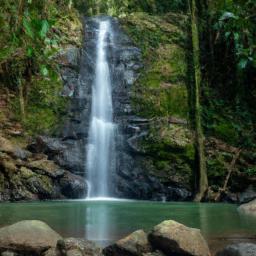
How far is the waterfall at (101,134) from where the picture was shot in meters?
15.9

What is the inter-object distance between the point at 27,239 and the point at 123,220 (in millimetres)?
3785

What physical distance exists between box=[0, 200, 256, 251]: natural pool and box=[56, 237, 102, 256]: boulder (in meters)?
1.18

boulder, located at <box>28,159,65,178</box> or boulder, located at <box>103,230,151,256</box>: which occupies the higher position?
boulder, located at <box>103,230,151,256</box>

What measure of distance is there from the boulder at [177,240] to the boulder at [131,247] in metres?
0.11

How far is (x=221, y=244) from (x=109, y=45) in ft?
45.8

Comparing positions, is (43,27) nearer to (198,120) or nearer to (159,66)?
(198,120)

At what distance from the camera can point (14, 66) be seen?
17.7 m

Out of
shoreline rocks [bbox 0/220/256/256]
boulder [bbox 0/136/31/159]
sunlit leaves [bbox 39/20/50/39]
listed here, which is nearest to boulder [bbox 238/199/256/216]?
shoreline rocks [bbox 0/220/256/256]

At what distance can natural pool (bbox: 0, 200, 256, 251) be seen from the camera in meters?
7.69

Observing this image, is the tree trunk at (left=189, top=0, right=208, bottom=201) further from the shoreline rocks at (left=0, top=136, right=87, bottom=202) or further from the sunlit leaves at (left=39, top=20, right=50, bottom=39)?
the sunlit leaves at (left=39, top=20, right=50, bottom=39)

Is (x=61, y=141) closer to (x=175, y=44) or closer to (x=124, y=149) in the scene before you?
(x=124, y=149)

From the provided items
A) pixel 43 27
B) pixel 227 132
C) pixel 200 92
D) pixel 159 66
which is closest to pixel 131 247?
pixel 43 27

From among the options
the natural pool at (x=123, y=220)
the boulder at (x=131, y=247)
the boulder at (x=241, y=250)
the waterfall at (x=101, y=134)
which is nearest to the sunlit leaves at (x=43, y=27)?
the boulder at (x=241, y=250)

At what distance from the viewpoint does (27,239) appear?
5.98 metres
